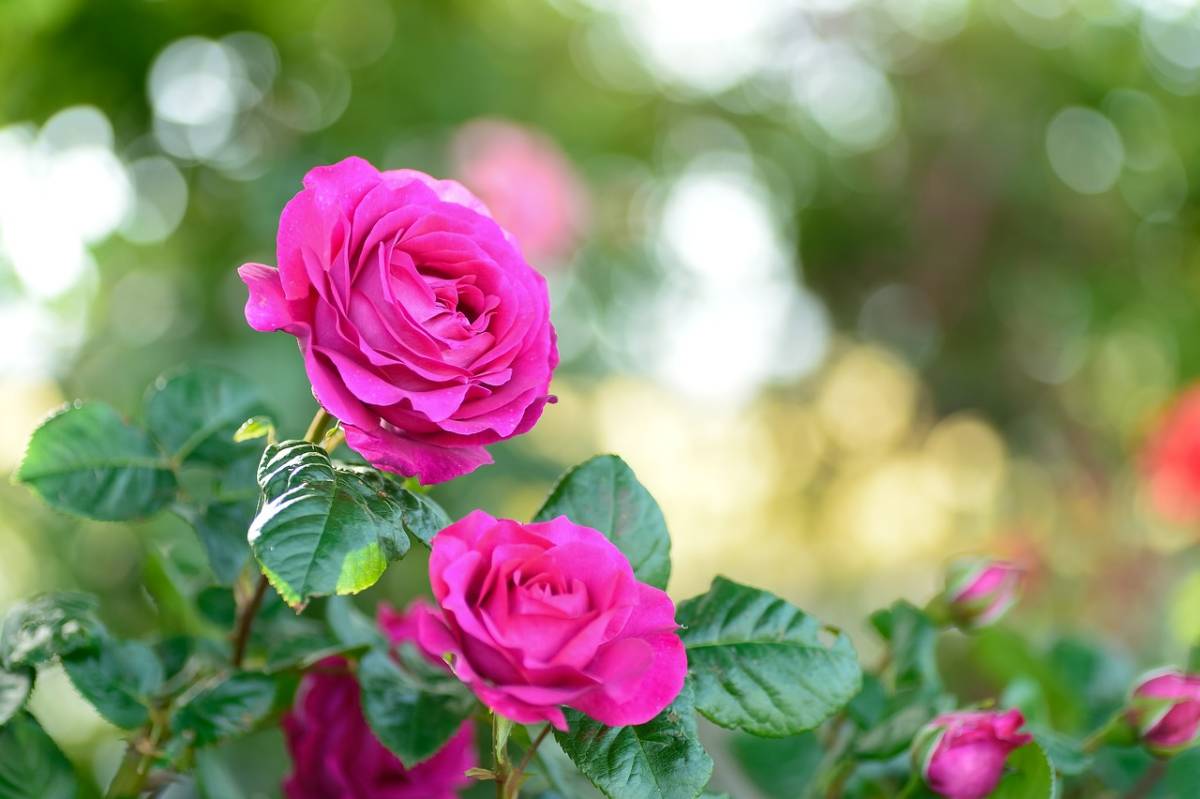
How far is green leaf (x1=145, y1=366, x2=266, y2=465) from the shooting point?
354mm

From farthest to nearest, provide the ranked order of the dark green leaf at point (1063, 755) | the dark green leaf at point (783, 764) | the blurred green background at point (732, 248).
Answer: the blurred green background at point (732, 248) → the dark green leaf at point (783, 764) → the dark green leaf at point (1063, 755)

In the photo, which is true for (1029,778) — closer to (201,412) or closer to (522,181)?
(201,412)

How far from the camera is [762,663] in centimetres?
30

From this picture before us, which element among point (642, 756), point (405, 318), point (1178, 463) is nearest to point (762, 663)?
point (642, 756)

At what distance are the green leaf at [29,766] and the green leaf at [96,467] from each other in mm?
76

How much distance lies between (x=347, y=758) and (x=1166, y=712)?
1.07 ft

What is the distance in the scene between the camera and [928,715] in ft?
1.18

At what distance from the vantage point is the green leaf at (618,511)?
0.30 m

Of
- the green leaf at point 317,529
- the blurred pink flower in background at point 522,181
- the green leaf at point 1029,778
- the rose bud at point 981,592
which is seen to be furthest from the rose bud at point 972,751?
the blurred pink flower in background at point 522,181

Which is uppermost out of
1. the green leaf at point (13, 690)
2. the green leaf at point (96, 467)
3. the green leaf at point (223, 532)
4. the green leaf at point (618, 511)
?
the green leaf at point (618, 511)

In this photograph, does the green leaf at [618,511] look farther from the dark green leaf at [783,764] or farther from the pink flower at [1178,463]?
the pink flower at [1178,463]

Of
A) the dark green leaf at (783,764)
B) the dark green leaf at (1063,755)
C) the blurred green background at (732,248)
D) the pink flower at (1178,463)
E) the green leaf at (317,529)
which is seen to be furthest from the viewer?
the pink flower at (1178,463)

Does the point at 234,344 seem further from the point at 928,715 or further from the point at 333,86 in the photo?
the point at 928,715

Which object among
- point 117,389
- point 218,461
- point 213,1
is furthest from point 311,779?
point 213,1
